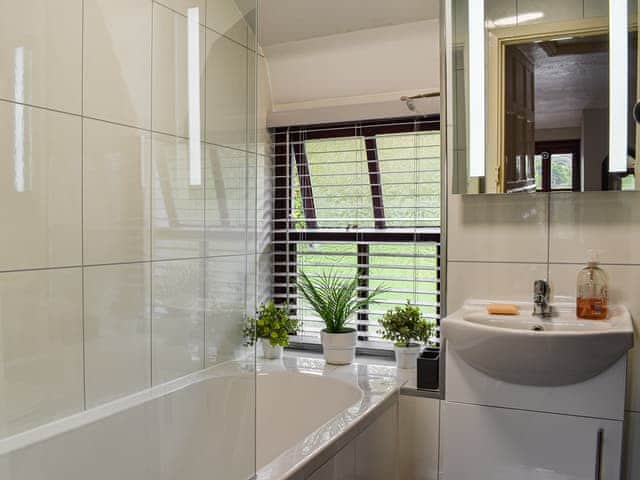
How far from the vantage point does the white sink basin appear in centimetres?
165

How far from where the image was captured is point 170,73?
3.92ft

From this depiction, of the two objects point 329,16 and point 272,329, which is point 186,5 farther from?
point 272,329

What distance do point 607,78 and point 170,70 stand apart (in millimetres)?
1462

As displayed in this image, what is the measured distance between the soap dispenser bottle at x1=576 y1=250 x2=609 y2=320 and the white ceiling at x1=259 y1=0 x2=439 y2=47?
4.18ft

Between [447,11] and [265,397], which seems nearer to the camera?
[447,11]

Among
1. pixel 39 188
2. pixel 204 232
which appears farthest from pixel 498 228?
pixel 39 188

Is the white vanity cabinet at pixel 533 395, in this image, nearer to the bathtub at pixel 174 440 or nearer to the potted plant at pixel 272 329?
the bathtub at pixel 174 440

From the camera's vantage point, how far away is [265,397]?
249 centimetres

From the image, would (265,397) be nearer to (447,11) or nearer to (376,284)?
(376,284)

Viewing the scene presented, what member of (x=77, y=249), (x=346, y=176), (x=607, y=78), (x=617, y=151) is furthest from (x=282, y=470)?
(x=346, y=176)

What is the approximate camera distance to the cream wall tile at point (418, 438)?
2.23 m

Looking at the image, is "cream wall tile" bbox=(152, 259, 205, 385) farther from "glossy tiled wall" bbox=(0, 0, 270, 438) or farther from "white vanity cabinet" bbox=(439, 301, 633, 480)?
"white vanity cabinet" bbox=(439, 301, 633, 480)

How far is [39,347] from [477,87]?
5.56 ft

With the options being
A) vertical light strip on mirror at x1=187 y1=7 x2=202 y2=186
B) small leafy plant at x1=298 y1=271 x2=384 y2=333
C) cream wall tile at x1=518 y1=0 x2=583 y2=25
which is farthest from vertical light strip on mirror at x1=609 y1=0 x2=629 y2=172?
vertical light strip on mirror at x1=187 y1=7 x2=202 y2=186
